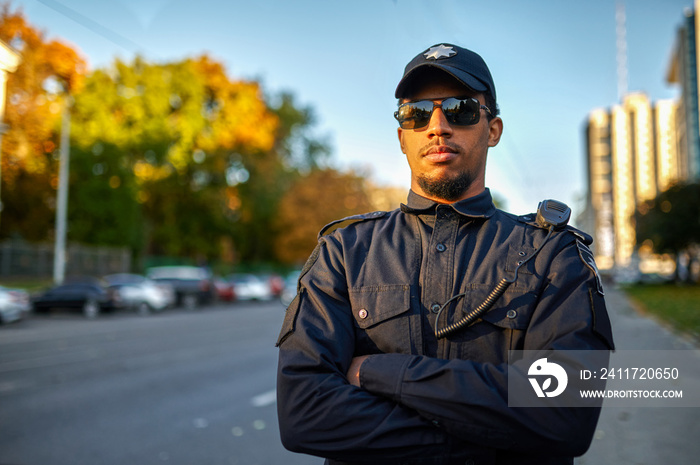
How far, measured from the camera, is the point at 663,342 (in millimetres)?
10578

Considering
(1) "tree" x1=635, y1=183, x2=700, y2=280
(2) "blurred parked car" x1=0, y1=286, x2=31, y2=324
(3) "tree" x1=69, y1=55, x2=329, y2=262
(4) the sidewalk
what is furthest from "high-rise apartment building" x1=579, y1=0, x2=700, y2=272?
(4) the sidewalk

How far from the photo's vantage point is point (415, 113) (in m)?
2.11

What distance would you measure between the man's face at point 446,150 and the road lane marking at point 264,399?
5.45m

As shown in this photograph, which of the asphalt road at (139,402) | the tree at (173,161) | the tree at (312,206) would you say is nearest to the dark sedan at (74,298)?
the asphalt road at (139,402)

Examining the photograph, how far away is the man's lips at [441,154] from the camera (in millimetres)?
2062

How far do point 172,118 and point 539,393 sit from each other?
119ft

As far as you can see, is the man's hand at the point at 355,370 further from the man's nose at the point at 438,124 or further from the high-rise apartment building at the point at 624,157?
the high-rise apartment building at the point at 624,157

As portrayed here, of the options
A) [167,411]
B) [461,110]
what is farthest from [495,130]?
[167,411]

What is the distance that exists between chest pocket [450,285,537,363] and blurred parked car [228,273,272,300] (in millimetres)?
30722

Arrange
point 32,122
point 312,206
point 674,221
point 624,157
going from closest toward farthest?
point 32,122 < point 674,221 < point 312,206 < point 624,157

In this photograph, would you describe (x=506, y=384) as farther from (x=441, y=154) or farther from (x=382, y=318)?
(x=441, y=154)

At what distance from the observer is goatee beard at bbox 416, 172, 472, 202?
2078mm

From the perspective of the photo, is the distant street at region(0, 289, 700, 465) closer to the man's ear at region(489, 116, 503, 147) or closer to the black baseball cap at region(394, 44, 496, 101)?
the man's ear at region(489, 116, 503, 147)

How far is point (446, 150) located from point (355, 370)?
2.76ft
